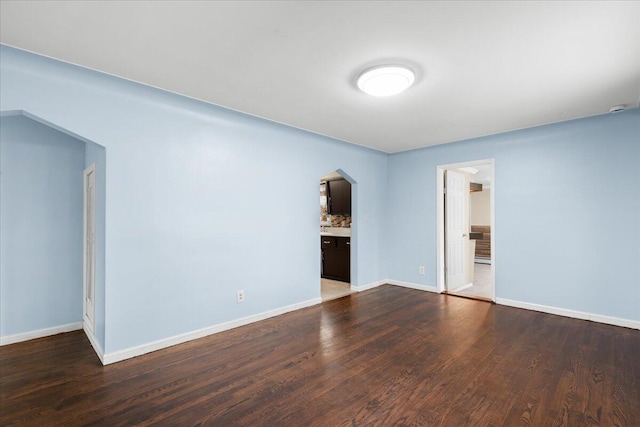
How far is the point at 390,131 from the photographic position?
436 cm

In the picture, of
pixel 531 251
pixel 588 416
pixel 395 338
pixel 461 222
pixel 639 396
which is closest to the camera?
pixel 588 416

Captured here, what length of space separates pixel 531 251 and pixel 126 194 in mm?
4917

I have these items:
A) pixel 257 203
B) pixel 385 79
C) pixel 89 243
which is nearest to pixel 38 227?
pixel 89 243

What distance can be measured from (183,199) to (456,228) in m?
4.52

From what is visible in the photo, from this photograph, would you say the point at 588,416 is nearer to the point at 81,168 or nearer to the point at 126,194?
the point at 126,194

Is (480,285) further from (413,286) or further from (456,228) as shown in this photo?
(413,286)

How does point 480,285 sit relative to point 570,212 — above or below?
below

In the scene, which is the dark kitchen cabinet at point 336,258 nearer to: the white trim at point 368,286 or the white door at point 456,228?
the white trim at point 368,286

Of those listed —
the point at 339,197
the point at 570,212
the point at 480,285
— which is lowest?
the point at 480,285

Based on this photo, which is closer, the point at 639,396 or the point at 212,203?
the point at 639,396

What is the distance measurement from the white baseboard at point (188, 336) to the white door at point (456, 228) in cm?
273

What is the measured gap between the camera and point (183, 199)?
10.4 feet

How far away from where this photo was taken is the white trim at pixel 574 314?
355cm

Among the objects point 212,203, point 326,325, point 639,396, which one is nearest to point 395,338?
point 326,325
